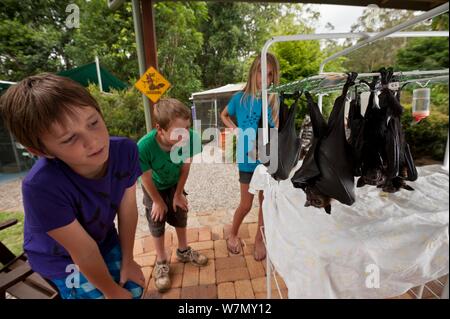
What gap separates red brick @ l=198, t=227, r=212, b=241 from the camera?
4.63 feet

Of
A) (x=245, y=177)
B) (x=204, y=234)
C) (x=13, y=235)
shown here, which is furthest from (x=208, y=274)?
(x=13, y=235)

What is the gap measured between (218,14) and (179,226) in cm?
128

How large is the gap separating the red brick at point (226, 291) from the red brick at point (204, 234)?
1.26ft

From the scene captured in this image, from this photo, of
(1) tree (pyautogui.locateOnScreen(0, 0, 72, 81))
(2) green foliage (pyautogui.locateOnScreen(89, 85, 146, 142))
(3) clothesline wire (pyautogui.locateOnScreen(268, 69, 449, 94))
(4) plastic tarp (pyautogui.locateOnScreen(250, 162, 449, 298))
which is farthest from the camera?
(2) green foliage (pyautogui.locateOnScreen(89, 85, 146, 142))

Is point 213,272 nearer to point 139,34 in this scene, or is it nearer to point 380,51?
point 139,34

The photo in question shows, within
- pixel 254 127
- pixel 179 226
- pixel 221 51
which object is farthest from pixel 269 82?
pixel 179 226

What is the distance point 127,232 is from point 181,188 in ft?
1.29

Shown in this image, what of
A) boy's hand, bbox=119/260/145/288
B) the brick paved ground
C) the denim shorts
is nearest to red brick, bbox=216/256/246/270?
the brick paved ground

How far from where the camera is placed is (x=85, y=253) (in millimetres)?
516

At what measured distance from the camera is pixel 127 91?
1.05 metres

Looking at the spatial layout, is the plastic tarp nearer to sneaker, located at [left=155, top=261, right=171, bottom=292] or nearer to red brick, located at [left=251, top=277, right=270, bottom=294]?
red brick, located at [left=251, top=277, right=270, bottom=294]

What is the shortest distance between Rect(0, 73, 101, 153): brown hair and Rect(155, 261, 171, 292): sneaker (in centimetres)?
87

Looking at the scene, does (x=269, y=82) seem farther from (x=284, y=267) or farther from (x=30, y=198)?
(x=30, y=198)

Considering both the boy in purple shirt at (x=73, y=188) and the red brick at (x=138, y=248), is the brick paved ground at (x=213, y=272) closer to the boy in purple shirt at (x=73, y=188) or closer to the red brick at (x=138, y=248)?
the red brick at (x=138, y=248)
